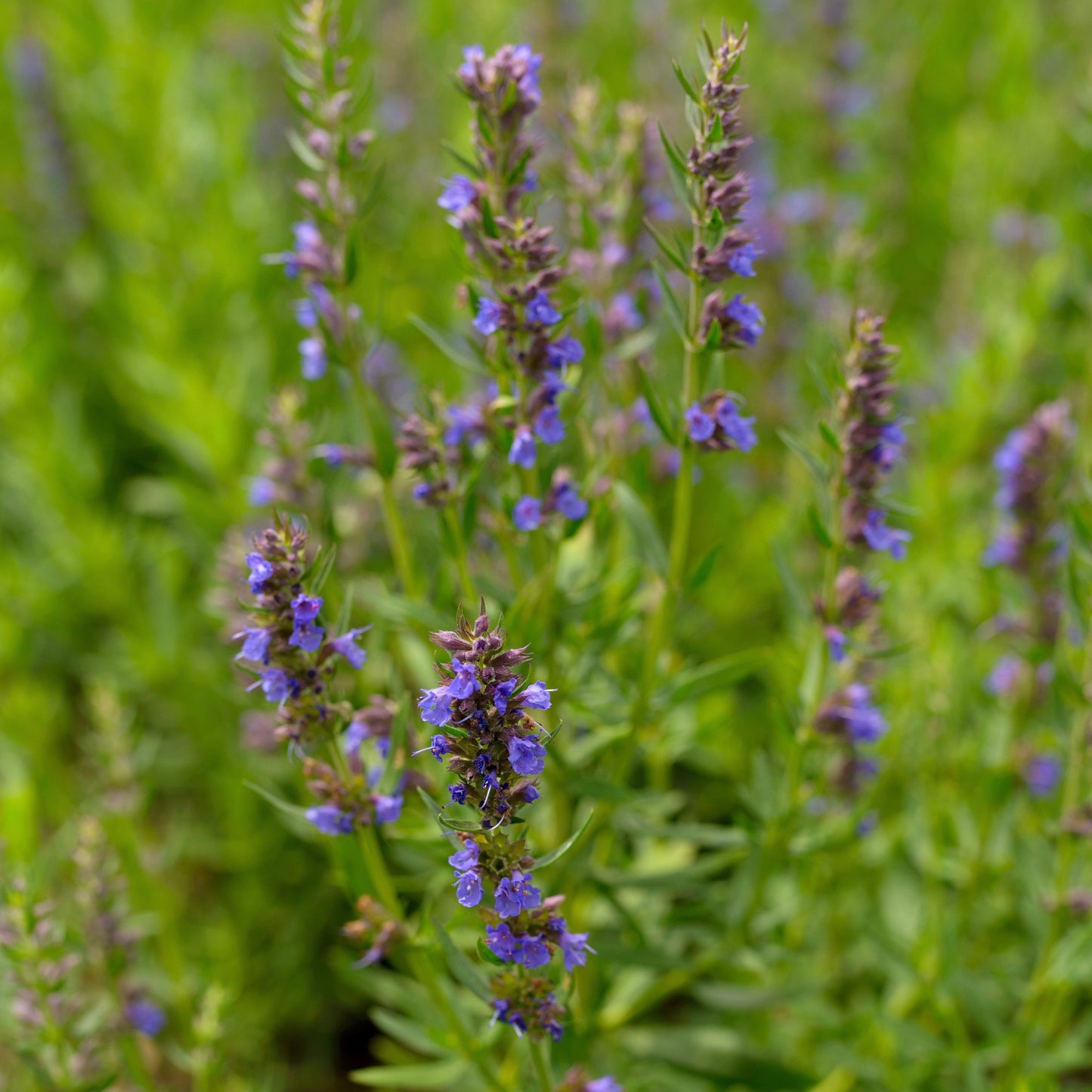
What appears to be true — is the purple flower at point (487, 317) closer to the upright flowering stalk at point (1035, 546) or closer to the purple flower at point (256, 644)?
the purple flower at point (256, 644)

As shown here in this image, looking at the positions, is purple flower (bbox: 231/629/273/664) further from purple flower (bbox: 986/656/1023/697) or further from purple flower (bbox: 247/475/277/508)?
purple flower (bbox: 986/656/1023/697)

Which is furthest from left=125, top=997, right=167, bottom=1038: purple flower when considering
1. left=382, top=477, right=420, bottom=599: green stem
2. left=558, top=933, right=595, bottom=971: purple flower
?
left=558, top=933, right=595, bottom=971: purple flower

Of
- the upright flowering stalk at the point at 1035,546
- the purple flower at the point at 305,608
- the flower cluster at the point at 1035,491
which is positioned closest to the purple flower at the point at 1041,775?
the upright flowering stalk at the point at 1035,546

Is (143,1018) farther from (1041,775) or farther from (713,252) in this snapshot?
(1041,775)

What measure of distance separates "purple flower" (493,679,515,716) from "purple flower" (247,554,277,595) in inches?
21.4

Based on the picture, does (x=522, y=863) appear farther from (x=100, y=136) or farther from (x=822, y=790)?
(x=100, y=136)

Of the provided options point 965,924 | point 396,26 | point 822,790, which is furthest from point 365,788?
point 396,26

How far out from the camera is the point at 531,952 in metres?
2.17

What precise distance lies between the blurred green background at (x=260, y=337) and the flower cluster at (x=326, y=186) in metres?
0.43

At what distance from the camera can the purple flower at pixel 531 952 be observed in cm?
216

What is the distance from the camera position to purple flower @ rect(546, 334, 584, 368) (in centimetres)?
258

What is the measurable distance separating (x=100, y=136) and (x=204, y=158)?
3.53ft

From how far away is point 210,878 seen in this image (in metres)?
5.35

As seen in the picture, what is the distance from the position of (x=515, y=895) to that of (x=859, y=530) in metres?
1.37
